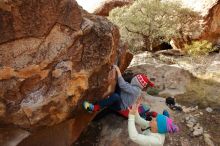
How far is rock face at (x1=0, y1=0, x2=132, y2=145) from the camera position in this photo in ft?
20.6

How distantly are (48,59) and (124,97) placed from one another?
1.96 metres

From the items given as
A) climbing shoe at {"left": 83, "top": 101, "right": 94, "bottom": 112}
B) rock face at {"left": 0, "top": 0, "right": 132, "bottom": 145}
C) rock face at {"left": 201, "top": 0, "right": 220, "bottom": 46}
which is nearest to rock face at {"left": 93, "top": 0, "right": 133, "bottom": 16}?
rock face at {"left": 201, "top": 0, "right": 220, "bottom": 46}

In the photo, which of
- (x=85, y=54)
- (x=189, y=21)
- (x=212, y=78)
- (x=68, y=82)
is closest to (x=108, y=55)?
(x=85, y=54)

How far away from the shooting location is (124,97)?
772 cm

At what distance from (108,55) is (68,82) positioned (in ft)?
3.50

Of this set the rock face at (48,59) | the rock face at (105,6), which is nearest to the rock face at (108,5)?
the rock face at (105,6)

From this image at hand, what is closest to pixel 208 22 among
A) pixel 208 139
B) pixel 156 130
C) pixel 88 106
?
pixel 208 139

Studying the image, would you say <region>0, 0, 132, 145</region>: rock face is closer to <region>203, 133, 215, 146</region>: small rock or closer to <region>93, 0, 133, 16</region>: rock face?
<region>203, 133, 215, 146</region>: small rock

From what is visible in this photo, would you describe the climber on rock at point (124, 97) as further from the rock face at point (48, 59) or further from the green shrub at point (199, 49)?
the green shrub at point (199, 49)

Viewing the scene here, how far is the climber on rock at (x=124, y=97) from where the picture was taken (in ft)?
24.5

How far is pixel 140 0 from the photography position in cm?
1254

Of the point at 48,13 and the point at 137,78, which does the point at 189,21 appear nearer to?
the point at 137,78

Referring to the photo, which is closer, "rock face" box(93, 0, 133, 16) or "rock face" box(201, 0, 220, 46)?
"rock face" box(201, 0, 220, 46)

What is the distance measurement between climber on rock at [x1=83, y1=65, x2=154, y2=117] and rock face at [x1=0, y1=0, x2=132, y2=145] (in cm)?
31
